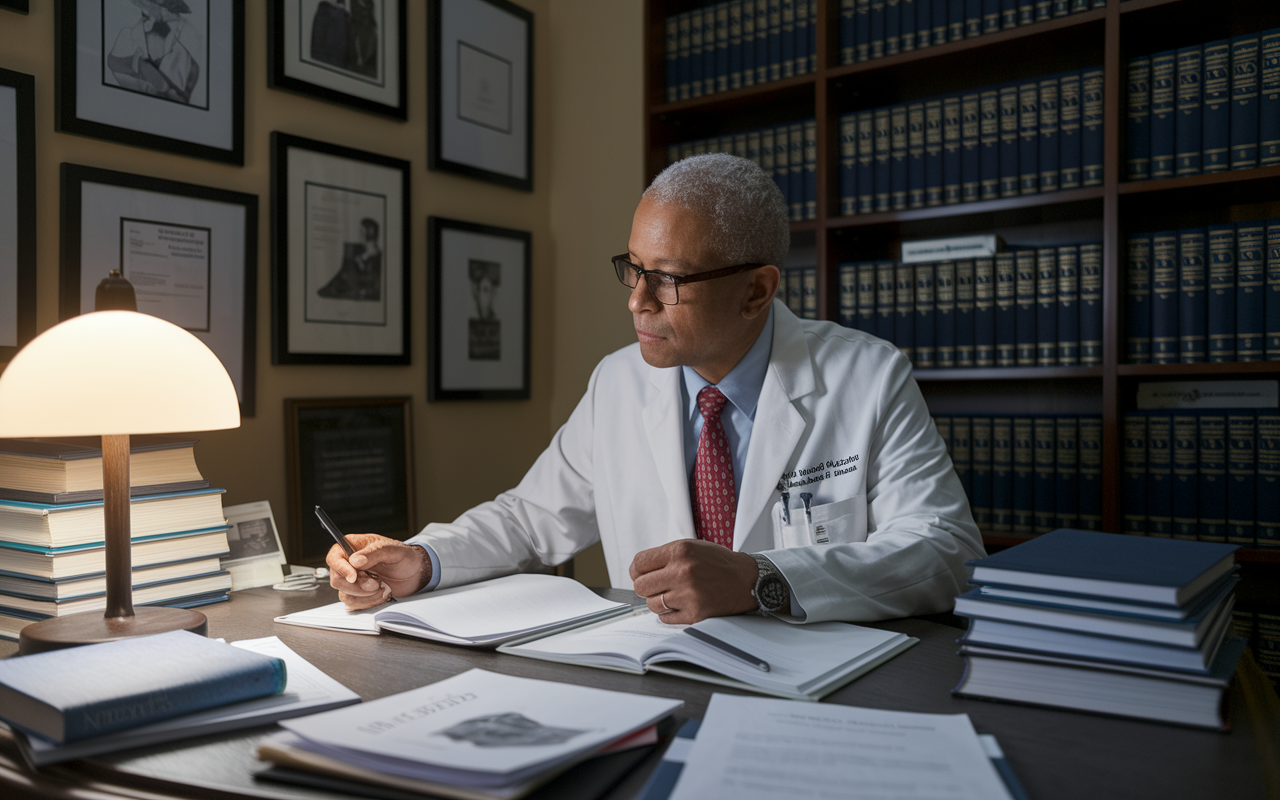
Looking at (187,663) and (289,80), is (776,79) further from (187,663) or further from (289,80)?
(187,663)

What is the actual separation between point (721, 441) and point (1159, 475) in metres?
1.16

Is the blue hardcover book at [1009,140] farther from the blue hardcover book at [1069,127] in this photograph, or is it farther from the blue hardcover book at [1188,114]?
the blue hardcover book at [1188,114]

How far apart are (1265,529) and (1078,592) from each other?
1439 millimetres

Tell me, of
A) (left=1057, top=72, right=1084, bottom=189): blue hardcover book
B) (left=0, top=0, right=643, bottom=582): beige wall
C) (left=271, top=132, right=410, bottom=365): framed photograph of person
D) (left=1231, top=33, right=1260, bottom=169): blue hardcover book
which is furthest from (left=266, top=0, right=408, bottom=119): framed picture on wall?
(left=1231, top=33, right=1260, bottom=169): blue hardcover book

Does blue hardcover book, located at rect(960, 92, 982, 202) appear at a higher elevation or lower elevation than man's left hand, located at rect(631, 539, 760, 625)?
higher

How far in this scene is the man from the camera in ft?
4.78

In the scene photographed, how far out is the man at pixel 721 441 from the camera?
1456 millimetres

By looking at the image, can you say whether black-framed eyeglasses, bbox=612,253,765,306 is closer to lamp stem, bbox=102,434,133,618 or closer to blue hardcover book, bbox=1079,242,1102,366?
lamp stem, bbox=102,434,133,618

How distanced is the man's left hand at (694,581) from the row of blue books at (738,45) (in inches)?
69.0

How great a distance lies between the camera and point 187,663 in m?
0.82

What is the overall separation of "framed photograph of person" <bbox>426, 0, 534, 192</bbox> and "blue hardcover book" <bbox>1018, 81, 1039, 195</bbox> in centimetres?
147

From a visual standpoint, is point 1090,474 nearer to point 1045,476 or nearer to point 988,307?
point 1045,476

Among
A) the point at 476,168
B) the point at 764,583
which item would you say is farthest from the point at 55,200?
the point at 764,583

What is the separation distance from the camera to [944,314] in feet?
7.45
